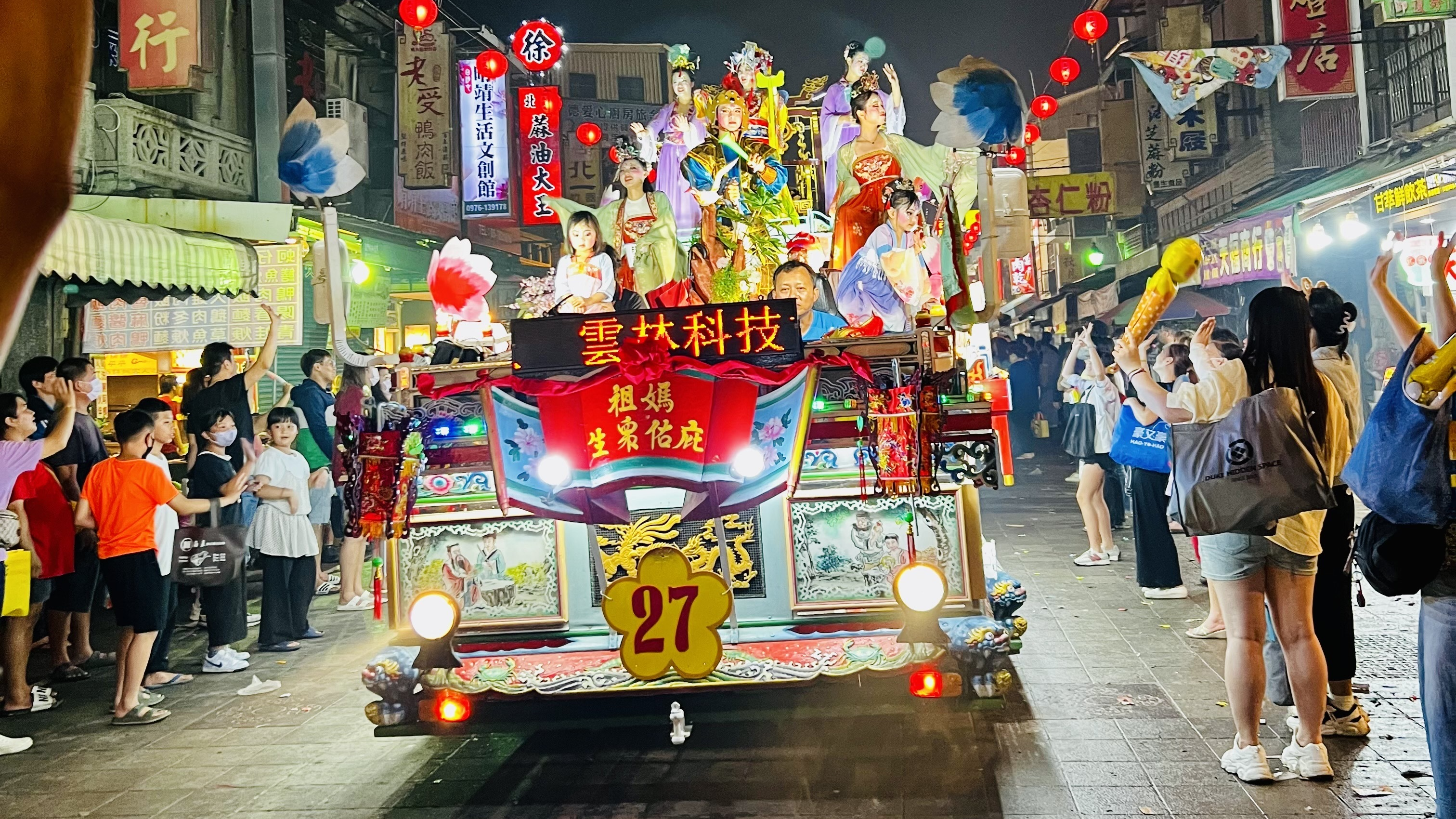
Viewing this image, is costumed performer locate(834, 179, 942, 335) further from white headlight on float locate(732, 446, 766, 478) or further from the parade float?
white headlight on float locate(732, 446, 766, 478)

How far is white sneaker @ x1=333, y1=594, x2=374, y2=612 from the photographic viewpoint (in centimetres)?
925

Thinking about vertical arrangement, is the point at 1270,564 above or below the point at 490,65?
below

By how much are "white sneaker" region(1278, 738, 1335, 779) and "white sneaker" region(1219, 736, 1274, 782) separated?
0.09 m

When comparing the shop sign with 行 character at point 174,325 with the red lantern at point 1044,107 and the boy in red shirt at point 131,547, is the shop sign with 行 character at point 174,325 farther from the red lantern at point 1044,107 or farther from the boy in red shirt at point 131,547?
the red lantern at point 1044,107

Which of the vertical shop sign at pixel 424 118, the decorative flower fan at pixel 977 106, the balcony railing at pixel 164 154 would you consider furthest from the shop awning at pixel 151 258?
the decorative flower fan at pixel 977 106

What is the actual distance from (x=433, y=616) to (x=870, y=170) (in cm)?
452

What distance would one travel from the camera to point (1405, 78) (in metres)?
14.6

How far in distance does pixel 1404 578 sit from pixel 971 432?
180 centimetres

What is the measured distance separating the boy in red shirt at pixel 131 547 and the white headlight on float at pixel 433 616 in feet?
8.26

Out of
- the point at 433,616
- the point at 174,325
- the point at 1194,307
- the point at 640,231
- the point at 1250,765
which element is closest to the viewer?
the point at 1250,765

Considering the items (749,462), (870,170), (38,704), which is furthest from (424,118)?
(749,462)

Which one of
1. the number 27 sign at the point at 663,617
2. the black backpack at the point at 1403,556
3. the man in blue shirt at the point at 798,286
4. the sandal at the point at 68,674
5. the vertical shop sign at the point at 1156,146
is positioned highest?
the vertical shop sign at the point at 1156,146

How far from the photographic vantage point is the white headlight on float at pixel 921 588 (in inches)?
177

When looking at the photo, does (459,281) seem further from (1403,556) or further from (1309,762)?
(1309,762)
